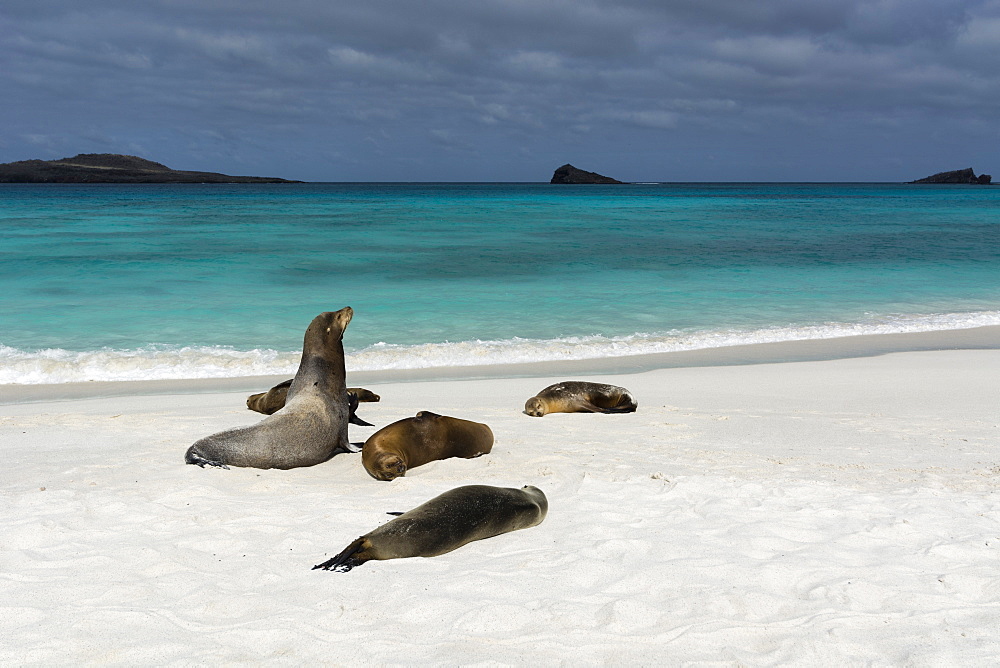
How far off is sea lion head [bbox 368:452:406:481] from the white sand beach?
0.10m

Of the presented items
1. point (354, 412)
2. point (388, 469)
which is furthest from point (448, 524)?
point (354, 412)

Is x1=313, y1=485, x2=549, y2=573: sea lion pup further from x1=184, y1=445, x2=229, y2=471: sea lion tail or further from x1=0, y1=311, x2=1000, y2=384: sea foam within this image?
x1=0, y1=311, x2=1000, y2=384: sea foam

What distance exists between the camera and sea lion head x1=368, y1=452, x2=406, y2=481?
Answer: 17.1ft

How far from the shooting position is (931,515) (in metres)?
4.43

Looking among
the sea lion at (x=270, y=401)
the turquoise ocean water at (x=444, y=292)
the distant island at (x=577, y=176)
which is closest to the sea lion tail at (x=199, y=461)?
the sea lion at (x=270, y=401)

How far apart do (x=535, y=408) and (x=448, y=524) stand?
11.3 ft

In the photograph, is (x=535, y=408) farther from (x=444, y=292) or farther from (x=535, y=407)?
(x=444, y=292)

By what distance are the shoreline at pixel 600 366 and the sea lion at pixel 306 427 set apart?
302 cm

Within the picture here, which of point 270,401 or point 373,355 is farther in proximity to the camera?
point 373,355

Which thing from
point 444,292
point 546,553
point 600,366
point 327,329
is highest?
point 327,329

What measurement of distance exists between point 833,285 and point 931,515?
592 inches

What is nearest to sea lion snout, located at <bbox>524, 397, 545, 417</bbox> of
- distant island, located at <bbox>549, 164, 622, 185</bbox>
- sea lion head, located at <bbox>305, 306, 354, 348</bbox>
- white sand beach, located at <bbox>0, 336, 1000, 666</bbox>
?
white sand beach, located at <bbox>0, 336, 1000, 666</bbox>

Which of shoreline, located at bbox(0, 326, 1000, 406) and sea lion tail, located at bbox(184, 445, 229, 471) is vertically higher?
sea lion tail, located at bbox(184, 445, 229, 471)

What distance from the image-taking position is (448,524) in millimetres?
3984
